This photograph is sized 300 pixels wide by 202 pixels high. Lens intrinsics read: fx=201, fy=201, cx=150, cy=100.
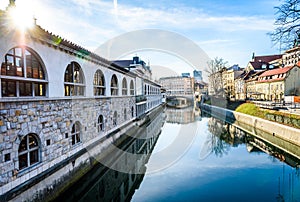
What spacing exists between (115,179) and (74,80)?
5003 mm

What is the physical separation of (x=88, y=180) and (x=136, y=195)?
88.5 inches

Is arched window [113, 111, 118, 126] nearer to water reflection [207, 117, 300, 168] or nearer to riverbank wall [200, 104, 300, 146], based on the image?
water reflection [207, 117, 300, 168]

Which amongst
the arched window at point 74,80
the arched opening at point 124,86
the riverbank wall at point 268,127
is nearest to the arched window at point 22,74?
the arched window at point 74,80

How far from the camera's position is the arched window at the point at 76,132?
8891 millimetres

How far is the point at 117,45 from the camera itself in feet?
68.0

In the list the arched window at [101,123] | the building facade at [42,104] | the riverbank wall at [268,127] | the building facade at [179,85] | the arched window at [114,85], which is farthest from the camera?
the building facade at [179,85]

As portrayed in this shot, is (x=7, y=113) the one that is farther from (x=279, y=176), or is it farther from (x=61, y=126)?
(x=279, y=176)

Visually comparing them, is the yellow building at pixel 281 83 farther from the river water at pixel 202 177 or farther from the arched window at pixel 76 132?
the arched window at pixel 76 132

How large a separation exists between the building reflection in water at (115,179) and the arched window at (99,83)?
3.75m

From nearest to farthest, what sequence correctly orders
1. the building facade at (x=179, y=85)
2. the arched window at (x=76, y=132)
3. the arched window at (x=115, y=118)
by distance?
the arched window at (x=76, y=132)
the arched window at (x=115, y=118)
the building facade at (x=179, y=85)

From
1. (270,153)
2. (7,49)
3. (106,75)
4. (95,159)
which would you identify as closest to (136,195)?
(95,159)

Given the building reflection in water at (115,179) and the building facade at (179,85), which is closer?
the building reflection in water at (115,179)

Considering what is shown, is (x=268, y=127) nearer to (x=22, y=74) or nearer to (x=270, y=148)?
(x=270, y=148)

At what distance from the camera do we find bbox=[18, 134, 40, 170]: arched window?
5.85 m
